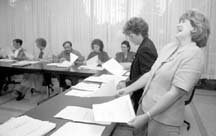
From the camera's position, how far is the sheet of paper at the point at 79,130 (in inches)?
44.4

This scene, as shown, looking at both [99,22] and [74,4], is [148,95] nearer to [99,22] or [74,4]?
[99,22]

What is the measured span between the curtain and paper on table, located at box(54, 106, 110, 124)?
135 inches

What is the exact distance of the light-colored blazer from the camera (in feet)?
3.46

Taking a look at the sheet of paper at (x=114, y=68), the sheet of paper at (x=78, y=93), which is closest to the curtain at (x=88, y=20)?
the sheet of paper at (x=114, y=68)

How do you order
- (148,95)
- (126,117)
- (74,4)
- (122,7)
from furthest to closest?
(74,4) < (122,7) < (148,95) < (126,117)

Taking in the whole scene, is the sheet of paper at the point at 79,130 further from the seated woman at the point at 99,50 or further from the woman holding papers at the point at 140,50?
the seated woman at the point at 99,50

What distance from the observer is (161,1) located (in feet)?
14.6

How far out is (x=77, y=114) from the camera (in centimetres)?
139

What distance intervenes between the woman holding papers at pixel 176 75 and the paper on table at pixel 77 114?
0.35 meters

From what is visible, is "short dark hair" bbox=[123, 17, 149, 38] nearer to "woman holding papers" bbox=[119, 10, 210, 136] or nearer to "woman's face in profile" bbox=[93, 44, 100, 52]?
"woman holding papers" bbox=[119, 10, 210, 136]

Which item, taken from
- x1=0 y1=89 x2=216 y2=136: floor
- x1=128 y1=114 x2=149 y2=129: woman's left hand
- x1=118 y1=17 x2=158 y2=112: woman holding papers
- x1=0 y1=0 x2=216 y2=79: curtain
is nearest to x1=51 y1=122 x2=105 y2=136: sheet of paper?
x1=128 y1=114 x2=149 y2=129: woman's left hand

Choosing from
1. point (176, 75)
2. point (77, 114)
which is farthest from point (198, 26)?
point (77, 114)

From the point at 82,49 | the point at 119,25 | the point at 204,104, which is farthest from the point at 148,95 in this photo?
the point at 82,49

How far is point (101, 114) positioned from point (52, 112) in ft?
1.37
